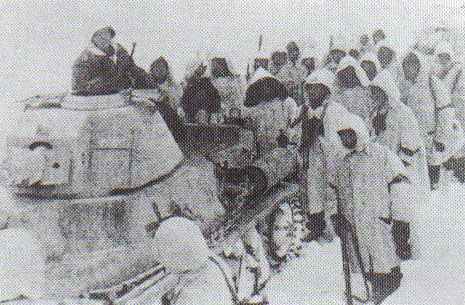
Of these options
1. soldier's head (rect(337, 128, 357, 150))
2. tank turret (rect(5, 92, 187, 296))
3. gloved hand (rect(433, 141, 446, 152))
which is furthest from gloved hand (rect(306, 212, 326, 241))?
tank turret (rect(5, 92, 187, 296))

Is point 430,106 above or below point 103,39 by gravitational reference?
below

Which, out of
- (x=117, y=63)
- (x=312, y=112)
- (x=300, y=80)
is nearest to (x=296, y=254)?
(x=312, y=112)

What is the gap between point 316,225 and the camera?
31.2ft

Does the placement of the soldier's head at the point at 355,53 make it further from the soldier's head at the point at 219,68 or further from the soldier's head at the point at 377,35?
the soldier's head at the point at 219,68

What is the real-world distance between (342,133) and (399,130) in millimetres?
2046

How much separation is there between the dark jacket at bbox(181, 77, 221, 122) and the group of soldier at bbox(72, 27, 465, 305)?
14 mm

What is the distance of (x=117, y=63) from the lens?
848cm

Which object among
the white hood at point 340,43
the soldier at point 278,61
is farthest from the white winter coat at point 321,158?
the white hood at point 340,43

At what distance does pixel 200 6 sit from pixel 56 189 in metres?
23.9

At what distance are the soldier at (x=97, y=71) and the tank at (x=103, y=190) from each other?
299 mm

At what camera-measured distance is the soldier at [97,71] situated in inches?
285

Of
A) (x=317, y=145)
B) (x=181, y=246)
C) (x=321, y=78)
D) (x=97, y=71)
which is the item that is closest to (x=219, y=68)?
(x=321, y=78)

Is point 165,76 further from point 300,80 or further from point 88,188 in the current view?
point 88,188

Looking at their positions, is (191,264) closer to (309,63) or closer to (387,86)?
(387,86)
